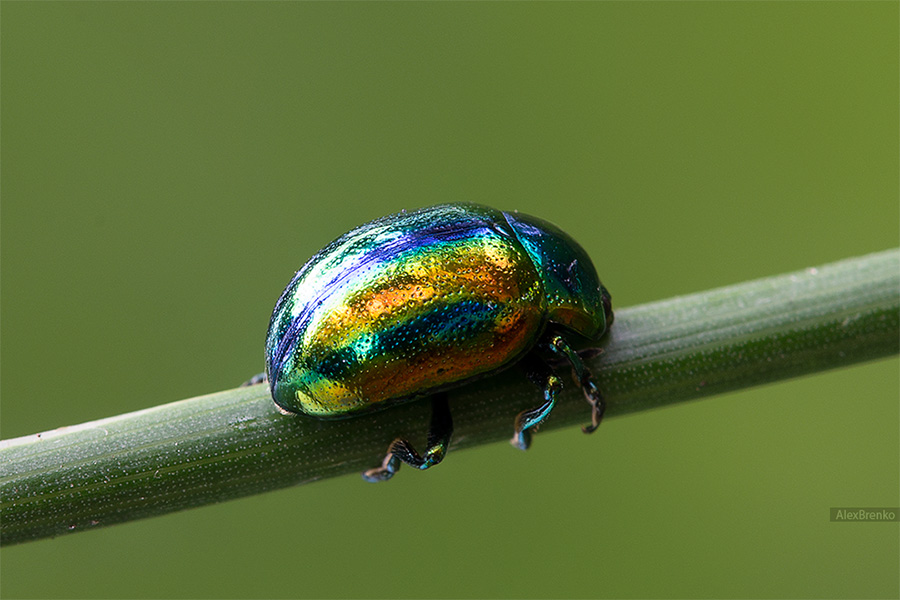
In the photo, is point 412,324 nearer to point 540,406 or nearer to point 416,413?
point 416,413

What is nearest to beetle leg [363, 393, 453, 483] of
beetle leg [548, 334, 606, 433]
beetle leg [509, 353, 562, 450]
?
beetle leg [509, 353, 562, 450]

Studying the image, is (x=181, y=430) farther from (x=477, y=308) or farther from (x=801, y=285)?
(x=801, y=285)

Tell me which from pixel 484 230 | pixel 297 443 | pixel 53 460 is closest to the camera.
A: pixel 53 460

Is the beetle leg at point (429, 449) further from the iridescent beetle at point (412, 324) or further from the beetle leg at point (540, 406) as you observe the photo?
the beetle leg at point (540, 406)

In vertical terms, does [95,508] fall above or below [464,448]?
below

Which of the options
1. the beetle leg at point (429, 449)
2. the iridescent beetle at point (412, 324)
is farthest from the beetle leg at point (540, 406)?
the beetle leg at point (429, 449)

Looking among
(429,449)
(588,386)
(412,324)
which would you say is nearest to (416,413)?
(429,449)

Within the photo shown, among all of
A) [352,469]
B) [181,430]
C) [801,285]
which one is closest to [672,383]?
[801,285]

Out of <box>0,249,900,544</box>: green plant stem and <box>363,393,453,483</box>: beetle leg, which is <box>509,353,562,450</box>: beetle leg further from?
<box>363,393,453,483</box>: beetle leg
